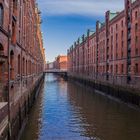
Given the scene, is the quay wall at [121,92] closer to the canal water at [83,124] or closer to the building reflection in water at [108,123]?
the building reflection in water at [108,123]

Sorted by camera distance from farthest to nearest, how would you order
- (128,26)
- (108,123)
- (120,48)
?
(120,48) < (128,26) < (108,123)

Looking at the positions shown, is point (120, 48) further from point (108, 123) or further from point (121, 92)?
point (108, 123)

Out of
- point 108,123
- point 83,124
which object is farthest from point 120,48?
point 83,124

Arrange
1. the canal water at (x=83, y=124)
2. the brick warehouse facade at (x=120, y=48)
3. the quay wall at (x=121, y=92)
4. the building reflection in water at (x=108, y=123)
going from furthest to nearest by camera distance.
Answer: the brick warehouse facade at (x=120, y=48), the quay wall at (x=121, y=92), the building reflection in water at (x=108, y=123), the canal water at (x=83, y=124)

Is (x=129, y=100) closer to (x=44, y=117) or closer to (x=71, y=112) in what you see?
(x=71, y=112)

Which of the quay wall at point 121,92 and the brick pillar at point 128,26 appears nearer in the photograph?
the quay wall at point 121,92

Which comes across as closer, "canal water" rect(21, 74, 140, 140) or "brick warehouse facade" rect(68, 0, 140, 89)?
"canal water" rect(21, 74, 140, 140)

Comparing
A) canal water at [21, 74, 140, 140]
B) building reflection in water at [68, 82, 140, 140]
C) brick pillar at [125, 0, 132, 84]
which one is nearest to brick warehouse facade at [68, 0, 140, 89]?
brick pillar at [125, 0, 132, 84]

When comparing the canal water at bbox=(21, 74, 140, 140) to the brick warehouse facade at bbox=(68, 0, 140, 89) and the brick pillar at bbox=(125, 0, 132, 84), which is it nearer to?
the brick warehouse facade at bbox=(68, 0, 140, 89)

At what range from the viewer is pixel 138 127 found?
63.3 feet

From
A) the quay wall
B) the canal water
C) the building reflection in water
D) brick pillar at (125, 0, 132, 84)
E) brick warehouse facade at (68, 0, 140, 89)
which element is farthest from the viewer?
brick pillar at (125, 0, 132, 84)

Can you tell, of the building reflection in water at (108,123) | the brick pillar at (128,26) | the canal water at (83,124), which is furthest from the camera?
the brick pillar at (128,26)

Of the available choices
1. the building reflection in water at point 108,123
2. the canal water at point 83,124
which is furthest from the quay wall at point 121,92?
the canal water at point 83,124

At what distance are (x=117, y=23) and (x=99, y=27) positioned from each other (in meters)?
16.5
